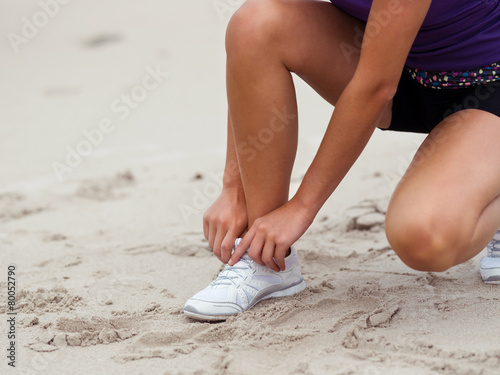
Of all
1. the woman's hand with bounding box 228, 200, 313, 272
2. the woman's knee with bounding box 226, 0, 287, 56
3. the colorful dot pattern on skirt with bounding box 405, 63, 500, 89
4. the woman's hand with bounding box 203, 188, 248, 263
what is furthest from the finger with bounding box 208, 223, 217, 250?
the colorful dot pattern on skirt with bounding box 405, 63, 500, 89

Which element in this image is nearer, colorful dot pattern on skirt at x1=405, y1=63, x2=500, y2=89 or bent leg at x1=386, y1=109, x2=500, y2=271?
bent leg at x1=386, y1=109, x2=500, y2=271

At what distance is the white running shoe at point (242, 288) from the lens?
1530 millimetres

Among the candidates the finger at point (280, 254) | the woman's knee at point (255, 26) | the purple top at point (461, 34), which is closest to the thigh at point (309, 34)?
the woman's knee at point (255, 26)

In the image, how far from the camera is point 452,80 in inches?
60.1

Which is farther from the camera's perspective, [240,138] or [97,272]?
[97,272]

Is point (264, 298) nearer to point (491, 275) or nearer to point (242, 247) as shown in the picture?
point (242, 247)

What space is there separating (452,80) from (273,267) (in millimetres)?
633

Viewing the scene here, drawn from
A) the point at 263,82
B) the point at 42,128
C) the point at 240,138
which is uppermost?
the point at 263,82

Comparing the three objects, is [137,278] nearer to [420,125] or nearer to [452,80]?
[420,125]

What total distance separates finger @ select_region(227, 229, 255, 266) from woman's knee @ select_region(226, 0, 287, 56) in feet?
1.45

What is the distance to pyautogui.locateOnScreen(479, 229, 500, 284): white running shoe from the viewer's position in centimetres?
164

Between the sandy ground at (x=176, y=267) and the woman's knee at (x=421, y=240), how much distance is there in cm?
16

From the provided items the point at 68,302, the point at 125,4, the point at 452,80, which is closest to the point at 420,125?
the point at 452,80

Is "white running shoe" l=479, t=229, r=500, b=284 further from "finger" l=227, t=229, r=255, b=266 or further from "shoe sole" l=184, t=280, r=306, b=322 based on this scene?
"finger" l=227, t=229, r=255, b=266
